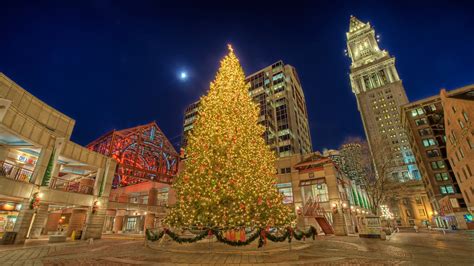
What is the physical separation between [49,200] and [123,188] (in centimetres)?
2870

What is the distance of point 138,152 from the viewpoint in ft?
140

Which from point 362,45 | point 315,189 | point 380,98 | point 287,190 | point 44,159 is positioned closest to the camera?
point 44,159

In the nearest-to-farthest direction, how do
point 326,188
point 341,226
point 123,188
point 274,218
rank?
point 274,218
point 341,226
point 326,188
point 123,188

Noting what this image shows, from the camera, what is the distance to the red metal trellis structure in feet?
132

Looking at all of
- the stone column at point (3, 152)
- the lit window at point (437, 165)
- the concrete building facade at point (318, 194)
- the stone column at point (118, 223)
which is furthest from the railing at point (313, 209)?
the lit window at point (437, 165)

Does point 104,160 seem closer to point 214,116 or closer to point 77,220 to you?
point 77,220

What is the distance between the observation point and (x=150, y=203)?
119 feet

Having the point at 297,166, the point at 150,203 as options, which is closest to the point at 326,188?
the point at 297,166

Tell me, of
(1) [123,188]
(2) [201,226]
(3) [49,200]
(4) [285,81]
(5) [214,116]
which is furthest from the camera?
(4) [285,81]

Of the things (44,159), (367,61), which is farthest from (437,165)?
(367,61)

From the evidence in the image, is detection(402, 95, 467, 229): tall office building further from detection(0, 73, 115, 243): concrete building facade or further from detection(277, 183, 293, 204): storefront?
detection(0, 73, 115, 243): concrete building facade

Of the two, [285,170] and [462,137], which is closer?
[462,137]

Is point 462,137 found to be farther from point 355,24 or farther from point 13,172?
point 355,24

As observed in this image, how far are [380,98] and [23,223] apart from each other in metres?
137
